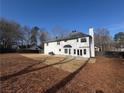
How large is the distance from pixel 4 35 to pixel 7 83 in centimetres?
3798

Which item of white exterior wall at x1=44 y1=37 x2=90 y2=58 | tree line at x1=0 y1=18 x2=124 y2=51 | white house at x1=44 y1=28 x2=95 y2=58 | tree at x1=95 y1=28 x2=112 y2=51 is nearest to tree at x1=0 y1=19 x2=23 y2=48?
tree line at x1=0 y1=18 x2=124 y2=51

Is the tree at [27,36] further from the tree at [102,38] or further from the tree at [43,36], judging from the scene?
the tree at [102,38]

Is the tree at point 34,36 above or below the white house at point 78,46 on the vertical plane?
above

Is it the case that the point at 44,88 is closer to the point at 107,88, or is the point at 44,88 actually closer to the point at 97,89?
the point at 97,89

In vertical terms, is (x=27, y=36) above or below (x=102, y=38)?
above

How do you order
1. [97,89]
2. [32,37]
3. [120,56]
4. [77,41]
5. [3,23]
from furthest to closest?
[32,37] < [3,23] < [77,41] < [120,56] < [97,89]

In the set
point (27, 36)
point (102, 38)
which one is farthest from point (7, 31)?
point (102, 38)

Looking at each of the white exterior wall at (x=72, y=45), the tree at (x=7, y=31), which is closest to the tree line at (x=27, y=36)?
the tree at (x=7, y=31)

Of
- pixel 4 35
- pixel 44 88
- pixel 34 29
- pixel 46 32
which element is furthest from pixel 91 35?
pixel 34 29

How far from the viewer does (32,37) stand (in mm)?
61656

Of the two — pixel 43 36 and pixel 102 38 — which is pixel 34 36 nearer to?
pixel 43 36

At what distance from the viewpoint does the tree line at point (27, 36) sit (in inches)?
1535

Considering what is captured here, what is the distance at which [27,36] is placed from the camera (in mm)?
58344

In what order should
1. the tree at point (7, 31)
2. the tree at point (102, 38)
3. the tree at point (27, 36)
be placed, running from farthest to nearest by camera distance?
the tree at point (27, 36) → the tree at point (102, 38) → the tree at point (7, 31)
